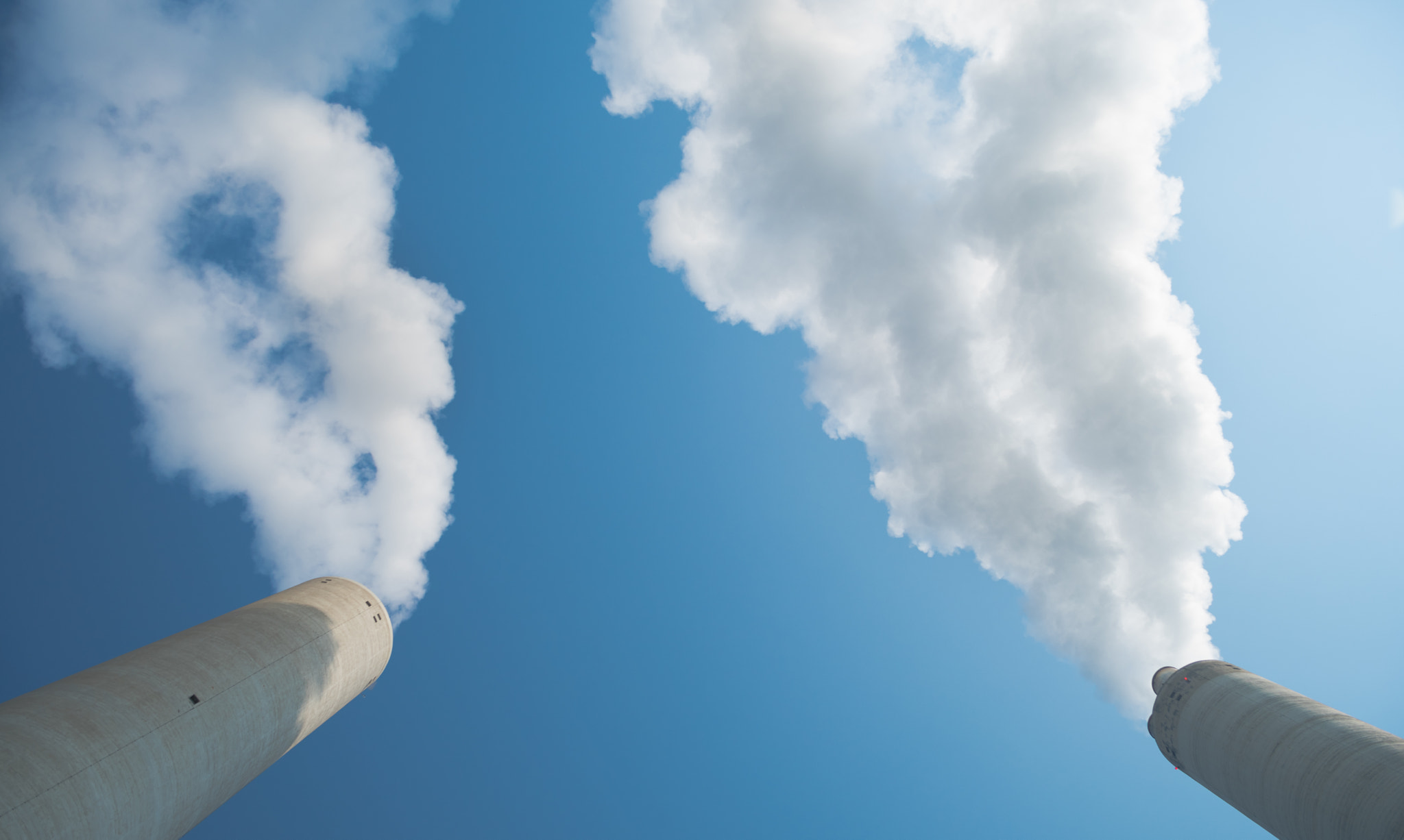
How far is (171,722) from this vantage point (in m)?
22.7

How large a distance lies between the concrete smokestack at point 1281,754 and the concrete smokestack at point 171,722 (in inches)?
1988

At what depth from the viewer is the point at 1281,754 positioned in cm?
2767

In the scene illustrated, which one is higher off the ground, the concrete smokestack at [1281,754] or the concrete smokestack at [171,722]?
the concrete smokestack at [1281,754]

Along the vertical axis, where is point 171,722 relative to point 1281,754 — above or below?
below

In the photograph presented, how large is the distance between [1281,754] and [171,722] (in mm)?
52417

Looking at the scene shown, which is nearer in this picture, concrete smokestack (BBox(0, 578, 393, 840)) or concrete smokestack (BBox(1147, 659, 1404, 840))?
concrete smokestack (BBox(0, 578, 393, 840))

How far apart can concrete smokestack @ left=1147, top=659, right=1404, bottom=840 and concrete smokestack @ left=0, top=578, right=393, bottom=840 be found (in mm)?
50504

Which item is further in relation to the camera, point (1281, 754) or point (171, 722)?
point (1281, 754)

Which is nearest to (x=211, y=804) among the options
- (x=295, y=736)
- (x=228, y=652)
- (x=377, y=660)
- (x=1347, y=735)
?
(x=295, y=736)

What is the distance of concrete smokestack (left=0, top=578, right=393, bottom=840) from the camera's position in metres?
18.9

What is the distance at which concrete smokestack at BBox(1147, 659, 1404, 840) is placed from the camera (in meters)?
23.8

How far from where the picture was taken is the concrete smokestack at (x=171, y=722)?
1889 cm

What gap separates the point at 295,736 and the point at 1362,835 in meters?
52.1

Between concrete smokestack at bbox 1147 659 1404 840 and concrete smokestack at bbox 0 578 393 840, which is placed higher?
concrete smokestack at bbox 1147 659 1404 840
